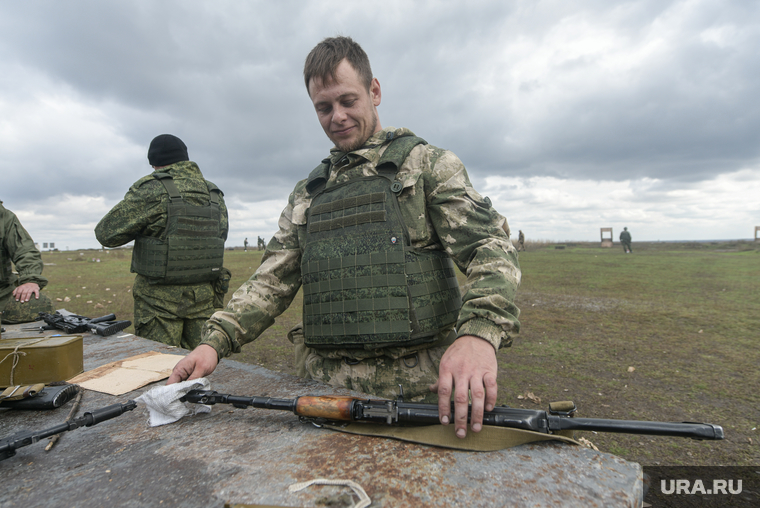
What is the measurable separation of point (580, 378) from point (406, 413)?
346cm

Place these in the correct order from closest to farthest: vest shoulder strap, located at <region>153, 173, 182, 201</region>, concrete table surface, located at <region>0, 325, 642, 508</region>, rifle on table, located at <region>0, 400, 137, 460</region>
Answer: concrete table surface, located at <region>0, 325, 642, 508</region> < rifle on table, located at <region>0, 400, 137, 460</region> < vest shoulder strap, located at <region>153, 173, 182, 201</region>

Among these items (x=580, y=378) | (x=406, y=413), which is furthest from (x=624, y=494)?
(x=580, y=378)

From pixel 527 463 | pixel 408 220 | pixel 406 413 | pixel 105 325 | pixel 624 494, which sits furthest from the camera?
pixel 105 325

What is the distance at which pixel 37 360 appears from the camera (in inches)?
75.4

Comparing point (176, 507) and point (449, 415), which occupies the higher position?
point (449, 415)

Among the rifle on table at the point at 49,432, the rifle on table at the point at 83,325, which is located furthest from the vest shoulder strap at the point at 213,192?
the rifle on table at the point at 49,432

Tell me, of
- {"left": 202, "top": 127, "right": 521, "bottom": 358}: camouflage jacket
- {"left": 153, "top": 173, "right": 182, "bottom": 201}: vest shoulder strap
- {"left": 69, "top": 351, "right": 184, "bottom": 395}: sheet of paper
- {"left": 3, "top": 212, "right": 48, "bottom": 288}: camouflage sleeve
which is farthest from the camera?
{"left": 3, "top": 212, "right": 48, "bottom": 288}: camouflage sleeve

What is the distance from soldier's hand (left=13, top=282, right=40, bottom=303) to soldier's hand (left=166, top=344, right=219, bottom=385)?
3167 mm

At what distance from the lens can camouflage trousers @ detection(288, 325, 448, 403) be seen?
5.52ft

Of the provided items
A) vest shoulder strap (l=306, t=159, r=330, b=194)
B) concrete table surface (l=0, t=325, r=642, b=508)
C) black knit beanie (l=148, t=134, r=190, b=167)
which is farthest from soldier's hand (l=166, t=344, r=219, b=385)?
black knit beanie (l=148, t=134, r=190, b=167)

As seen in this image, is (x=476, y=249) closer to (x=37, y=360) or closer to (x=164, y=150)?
(x=37, y=360)

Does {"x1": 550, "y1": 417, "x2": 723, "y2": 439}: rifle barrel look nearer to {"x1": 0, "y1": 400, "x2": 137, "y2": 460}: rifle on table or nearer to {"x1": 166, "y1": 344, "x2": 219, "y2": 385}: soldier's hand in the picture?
{"x1": 166, "y1": 344, "x2": 219, "y2": 385}: soldier's hand

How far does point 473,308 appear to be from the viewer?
4.41 ft

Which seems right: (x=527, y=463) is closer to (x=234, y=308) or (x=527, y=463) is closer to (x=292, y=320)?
(x=234, y=308)
